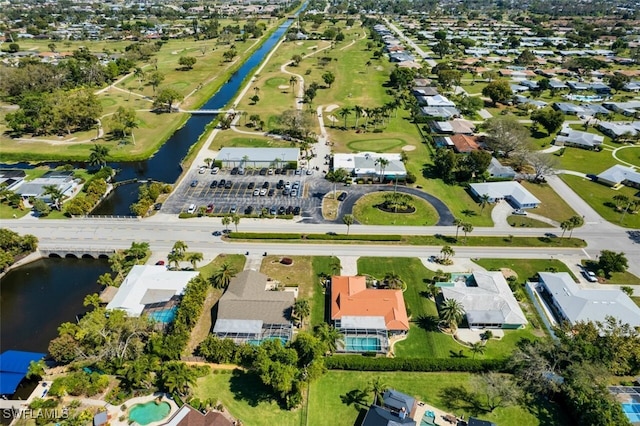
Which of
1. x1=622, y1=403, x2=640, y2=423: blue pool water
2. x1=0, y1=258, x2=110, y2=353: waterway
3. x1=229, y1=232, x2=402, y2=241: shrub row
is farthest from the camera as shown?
x1=229, y1=232, x2=402, y2=241: shrub row

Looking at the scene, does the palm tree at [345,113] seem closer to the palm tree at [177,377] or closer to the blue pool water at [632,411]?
the palm tree at [177,377]

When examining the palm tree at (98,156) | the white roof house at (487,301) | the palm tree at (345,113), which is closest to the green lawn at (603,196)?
the white roof house at (487,301)

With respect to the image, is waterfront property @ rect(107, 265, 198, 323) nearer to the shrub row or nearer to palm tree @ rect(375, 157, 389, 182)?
the shrub row

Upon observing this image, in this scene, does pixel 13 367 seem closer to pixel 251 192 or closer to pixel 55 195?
pixel 55 195

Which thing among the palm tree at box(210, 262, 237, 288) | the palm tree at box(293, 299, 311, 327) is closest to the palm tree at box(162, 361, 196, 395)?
the palm tree at box(293, 299, 311, 327)

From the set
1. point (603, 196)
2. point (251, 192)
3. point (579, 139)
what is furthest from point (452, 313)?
point (579, 139)

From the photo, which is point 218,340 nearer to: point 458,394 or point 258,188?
point 458,394
